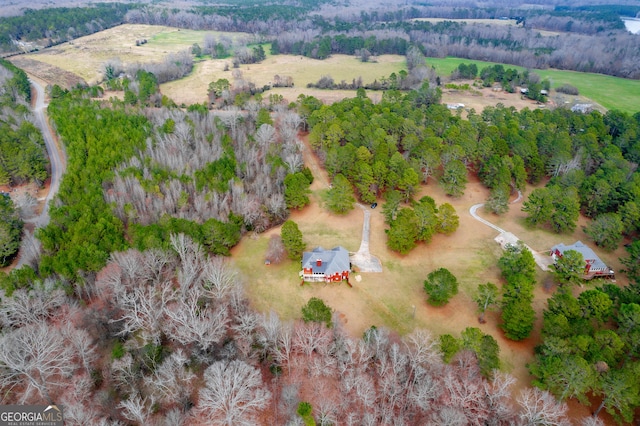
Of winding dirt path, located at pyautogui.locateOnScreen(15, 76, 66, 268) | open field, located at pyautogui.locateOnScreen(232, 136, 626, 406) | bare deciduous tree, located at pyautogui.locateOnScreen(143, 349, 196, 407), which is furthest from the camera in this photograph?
winding dirt path, located at pyautogui.locateOnScreen(15, 76, 66, 268)

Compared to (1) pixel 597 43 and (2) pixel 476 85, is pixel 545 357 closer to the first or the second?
(2) pixel 476 85

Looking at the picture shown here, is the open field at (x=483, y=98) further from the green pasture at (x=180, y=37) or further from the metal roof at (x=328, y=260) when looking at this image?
the green pasture at (x=180, y=37)

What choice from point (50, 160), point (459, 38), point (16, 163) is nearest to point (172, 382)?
point (16, 163)

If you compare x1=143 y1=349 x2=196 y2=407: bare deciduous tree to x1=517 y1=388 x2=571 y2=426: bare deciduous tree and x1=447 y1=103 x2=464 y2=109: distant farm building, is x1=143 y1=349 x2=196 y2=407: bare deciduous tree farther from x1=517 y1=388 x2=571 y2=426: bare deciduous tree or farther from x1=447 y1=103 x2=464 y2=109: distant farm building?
→ x1=447 y1=103 x2=464 y2=109: distant farm building

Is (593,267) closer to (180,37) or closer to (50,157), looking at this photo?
(50,157)

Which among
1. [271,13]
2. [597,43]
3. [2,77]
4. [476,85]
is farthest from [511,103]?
[271,13]

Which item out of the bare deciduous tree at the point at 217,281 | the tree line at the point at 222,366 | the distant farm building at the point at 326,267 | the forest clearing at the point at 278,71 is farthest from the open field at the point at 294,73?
the tree line at the point at 222,366

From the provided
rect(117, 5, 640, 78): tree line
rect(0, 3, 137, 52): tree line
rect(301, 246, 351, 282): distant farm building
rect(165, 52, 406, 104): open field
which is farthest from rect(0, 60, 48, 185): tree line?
rect(117, 5, 640, 78): tree line
